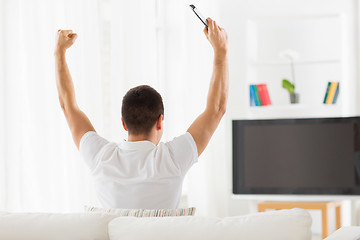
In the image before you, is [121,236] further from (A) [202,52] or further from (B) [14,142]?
(A) [202,52]

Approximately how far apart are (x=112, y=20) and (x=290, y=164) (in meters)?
1.70

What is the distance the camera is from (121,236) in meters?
1.46

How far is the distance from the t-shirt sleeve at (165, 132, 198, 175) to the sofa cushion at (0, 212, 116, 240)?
0.39 m

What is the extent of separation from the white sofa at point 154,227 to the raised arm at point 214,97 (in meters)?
0.52

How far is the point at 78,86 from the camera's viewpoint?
3.71 meters

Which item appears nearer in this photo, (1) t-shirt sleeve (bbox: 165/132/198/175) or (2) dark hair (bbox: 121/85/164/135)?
(1) t-shirt sleeve (bbox: 165/132/198/175)

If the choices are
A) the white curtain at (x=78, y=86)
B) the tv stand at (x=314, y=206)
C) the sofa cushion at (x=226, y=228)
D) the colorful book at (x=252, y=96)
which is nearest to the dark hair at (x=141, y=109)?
the sofa cushion at (x=226, y=228)

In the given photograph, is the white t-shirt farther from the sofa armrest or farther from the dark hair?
the sofa armrest

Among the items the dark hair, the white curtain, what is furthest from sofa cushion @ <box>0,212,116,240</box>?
the white curtain

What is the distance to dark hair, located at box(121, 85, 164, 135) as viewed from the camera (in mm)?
1991

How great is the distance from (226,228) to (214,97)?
785 mm

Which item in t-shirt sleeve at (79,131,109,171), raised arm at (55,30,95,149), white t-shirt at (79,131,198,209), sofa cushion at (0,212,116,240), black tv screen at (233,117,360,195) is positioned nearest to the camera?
sofa cushion at (0,212,116,240)

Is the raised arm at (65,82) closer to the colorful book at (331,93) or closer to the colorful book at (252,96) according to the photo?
the colorful book at (252,96)

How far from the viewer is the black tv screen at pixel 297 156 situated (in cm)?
417
